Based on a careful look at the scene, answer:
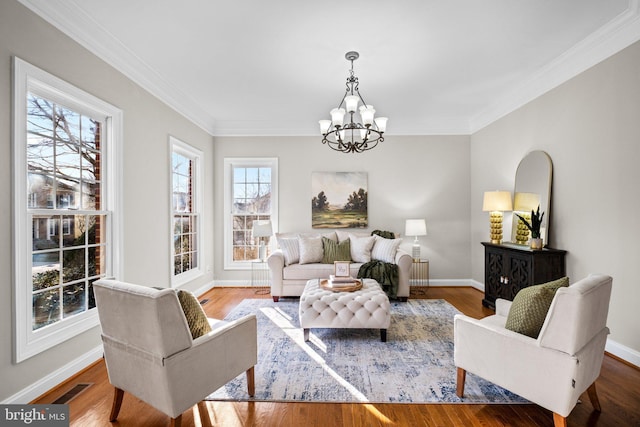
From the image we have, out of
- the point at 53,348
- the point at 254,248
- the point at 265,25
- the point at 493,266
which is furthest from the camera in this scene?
the point at 254,248

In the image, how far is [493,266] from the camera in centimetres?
412

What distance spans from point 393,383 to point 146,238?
9.62 feet

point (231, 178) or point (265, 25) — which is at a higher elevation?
point (265, 25)

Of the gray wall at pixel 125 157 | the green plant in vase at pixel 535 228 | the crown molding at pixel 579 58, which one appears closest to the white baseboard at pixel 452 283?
the green plant in vase at pixel 535 228

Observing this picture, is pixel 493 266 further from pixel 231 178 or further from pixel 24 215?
pixel 24 215

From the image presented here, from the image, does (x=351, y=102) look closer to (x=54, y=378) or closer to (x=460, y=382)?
(x=460, y=382)

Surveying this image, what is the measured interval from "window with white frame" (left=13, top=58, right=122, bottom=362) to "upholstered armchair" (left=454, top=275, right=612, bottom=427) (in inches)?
118

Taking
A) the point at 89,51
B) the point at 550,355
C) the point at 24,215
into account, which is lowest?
the point at 550,355

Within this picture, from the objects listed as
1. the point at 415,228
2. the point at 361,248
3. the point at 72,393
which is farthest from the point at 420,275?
the point at 72,393

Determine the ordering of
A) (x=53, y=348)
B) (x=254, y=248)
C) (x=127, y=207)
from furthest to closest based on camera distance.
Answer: (x=254, y=248)
(x=127, y=207)
(x=53, y=348)

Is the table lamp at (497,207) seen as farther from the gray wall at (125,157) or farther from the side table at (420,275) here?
the gray wall at (125,157)

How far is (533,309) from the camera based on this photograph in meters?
1.87

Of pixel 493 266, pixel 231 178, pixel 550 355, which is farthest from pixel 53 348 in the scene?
pixel 493 266

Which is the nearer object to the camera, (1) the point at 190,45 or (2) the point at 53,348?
(2) the point at 53,348
